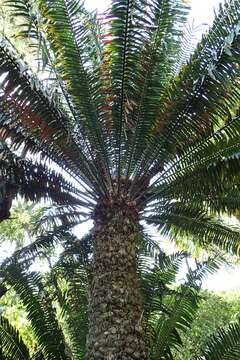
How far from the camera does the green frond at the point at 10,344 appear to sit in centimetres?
629

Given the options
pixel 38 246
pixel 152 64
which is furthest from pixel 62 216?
pixel 152 64

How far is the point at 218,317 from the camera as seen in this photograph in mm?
9695

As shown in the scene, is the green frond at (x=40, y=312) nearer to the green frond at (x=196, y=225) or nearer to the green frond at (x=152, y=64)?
the green frond at (x=196, y=225)

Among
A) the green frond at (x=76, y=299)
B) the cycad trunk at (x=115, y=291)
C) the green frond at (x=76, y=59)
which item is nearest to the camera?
the cycad trunk at (x=115, y=291)

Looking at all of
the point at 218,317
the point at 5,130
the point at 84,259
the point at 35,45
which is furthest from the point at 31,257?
the point at 218,317

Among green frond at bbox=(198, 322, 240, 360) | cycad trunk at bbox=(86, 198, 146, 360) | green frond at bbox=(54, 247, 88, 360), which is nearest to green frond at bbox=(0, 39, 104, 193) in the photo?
cycad trunk at bbox=(86, 198, 146, 360)

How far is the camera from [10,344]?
20.8 feet

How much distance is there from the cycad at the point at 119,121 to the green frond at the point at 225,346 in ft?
4.83

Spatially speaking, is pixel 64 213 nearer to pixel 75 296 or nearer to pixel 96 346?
pixel 75 296

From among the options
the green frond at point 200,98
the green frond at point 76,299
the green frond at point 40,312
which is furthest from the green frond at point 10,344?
the green frond at point 200,98

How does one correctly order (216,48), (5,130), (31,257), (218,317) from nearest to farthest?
(216,48) → (5,130) → (31,257) → (218,317)

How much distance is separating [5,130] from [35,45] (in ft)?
3.54

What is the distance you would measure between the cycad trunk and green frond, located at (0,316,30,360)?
1.69 meters

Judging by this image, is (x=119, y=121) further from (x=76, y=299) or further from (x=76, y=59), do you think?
(x=76, y=299)
